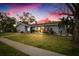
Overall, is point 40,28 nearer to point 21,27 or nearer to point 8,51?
Answer: point 21,27

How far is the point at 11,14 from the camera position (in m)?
2.37

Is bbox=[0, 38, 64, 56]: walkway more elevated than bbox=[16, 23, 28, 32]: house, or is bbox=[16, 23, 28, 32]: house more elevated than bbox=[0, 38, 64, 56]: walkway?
Answer: bbox=[16, 23, 28, 32]: house

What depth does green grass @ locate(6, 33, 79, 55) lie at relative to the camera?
7.58ft

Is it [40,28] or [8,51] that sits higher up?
[40,28]

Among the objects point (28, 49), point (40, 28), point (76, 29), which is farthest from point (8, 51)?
point (76, 29)

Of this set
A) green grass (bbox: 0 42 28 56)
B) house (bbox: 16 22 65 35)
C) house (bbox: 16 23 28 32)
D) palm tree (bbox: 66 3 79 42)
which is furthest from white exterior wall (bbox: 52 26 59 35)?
green grass (bbox: 0 42 28 56)

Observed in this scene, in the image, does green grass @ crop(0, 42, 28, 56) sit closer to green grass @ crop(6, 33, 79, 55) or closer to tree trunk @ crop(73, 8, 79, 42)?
green grass @ crop(6, 33, 79, 55)

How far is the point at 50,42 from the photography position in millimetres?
2357

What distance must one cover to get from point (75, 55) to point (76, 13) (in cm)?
52

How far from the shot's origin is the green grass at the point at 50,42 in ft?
7.58

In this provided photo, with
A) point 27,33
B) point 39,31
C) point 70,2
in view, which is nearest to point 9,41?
point 27,33

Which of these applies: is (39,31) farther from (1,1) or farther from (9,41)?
(1,1)

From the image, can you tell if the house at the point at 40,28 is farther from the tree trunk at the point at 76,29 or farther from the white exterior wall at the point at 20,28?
the tree trunk at the point at 76,29

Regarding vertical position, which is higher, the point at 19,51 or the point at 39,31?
→ the point at 39,31
